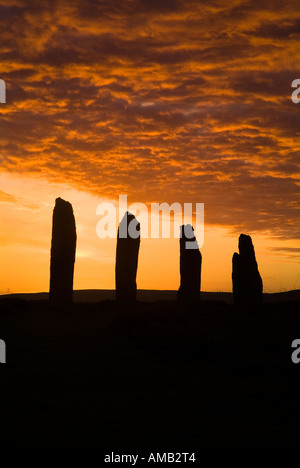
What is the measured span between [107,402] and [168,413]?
4.20ft

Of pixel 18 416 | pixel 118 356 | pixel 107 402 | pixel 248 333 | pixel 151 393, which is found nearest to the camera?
pixel 18 416

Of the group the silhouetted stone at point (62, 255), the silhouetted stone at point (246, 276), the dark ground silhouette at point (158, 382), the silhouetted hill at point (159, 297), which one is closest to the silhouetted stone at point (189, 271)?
the silhouetted stone at point (246, 276)

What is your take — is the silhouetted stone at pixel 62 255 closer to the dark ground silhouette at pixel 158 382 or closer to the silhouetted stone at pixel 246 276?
the dark ground silhouette at pixel 158 382

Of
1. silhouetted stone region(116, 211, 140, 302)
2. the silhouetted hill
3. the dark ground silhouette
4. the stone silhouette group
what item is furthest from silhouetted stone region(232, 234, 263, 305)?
the silhouetted hill

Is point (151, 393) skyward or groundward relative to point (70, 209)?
groundward

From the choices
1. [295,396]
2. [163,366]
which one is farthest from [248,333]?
[295,396]

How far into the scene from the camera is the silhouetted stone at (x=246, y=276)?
30812mm

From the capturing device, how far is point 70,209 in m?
31.8

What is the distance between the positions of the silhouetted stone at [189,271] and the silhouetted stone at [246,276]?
2.31 m

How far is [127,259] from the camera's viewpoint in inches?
1234

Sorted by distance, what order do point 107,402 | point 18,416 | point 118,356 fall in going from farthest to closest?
point 118,356 → point 107,402 → point 18,416

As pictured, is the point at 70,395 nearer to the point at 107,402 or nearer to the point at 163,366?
the point at 107,402

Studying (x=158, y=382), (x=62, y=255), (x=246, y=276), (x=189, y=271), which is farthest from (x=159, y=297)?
(x=158, y=382)

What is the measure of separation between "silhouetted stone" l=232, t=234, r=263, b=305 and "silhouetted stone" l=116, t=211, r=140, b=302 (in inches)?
239
